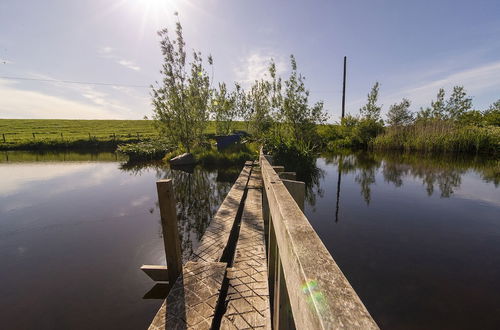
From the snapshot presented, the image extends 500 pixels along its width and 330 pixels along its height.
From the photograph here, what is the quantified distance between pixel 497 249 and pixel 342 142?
23.0 m

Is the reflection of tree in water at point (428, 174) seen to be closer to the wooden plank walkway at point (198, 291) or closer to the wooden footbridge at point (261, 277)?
the wooden footbridge at point (261, 277)

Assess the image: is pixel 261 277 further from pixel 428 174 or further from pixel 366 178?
pixel 428 174

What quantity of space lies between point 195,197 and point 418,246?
6.81 m

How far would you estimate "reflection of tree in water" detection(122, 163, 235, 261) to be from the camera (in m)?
5.55

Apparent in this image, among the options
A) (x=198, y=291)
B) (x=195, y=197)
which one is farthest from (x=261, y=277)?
(x=195, y=197)

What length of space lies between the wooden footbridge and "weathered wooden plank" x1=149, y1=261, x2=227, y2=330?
0.04ft

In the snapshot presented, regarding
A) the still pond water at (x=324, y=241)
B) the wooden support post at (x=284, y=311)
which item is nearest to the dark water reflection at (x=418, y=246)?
the still pond water at (x=324, y=241)

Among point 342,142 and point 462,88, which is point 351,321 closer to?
point 342,142

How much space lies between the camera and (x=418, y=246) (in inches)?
180

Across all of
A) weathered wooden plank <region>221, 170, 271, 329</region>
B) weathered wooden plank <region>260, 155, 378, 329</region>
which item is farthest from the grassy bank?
weathered wooden plank <region>260, 155, 378, 329</region>

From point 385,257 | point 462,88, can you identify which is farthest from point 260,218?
point 462,88

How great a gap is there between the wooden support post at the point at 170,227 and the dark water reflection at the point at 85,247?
0.71 m

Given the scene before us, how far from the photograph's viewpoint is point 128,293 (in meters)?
3.62

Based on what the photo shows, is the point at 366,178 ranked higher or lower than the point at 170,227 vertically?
lower
